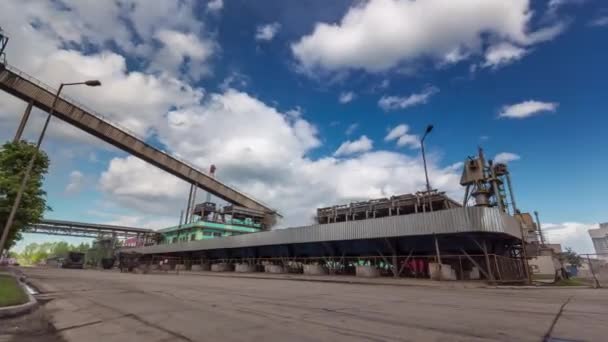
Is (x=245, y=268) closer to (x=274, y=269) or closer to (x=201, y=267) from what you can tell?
(x=274, y=269)

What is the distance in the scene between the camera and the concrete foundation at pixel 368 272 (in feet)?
77.9

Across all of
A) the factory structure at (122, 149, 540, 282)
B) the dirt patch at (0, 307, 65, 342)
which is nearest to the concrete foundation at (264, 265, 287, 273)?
the factory structure at (122, 149, 540, 282)

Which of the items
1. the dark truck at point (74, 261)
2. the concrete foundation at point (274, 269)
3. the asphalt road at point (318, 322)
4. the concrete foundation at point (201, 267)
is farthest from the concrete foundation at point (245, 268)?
the dark truck at point (74, 261)

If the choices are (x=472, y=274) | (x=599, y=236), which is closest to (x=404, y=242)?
(x=472, y=274)

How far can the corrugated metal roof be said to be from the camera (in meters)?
18.3

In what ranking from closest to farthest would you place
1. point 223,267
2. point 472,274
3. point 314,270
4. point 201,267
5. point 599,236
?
point 472,274 → point 314,270 → point 223,267 → point 201,267 → point 599,236

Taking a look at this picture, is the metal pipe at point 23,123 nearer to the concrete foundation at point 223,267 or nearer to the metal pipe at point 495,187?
the concrete foundation at point 223,267

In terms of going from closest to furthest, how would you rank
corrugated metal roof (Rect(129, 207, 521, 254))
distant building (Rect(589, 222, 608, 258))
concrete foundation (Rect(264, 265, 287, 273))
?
corrugated metal roof (Rect(129, 207, 521, 254)) < concrete foundation (Rect(264, 265, 287, 273)) < distant building (Rect(589, 222, 608, 258))

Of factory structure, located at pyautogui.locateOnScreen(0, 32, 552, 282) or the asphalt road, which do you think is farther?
factory structure, located at pyautogui.locateOnScreen(0, 32, 552, 282)

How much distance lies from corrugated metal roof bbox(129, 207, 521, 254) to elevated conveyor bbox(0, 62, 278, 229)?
25061mm

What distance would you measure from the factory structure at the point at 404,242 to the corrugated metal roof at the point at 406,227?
60 millimetres

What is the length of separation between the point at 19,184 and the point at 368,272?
85.7ft

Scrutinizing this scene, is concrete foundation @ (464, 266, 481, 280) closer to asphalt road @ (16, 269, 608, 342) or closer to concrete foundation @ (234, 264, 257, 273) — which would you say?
asphalt road @ (16, 269, 608, 342)

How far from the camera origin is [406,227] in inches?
831
